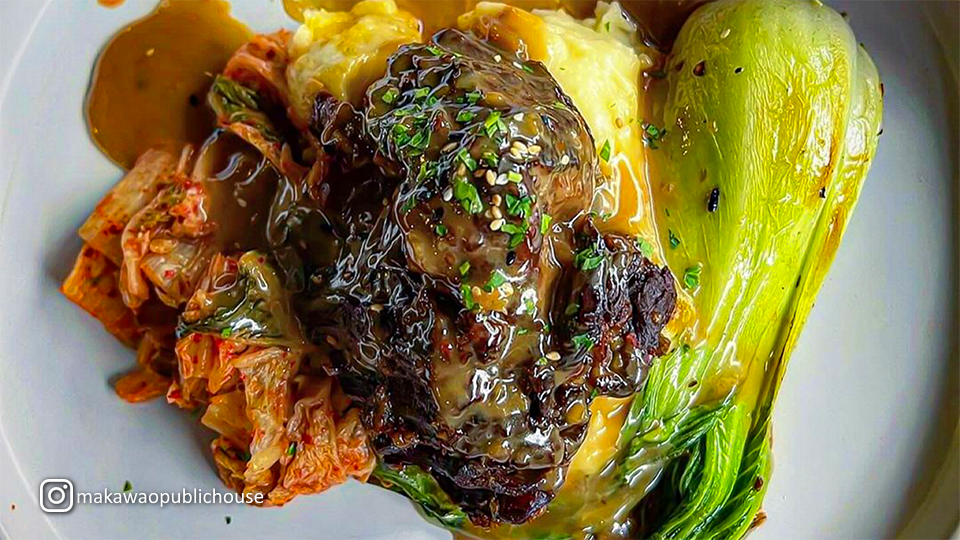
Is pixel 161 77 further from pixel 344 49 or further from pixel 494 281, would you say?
pixel 494 281

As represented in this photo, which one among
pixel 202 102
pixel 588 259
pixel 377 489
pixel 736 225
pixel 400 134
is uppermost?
pixel 400 134

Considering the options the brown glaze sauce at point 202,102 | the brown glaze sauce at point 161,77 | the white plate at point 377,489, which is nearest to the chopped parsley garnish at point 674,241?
the brown glaze sauce at point 202,102

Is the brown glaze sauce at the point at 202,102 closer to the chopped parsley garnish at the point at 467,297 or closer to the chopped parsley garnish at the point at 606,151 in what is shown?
the chopped parsley garnish at the point at 606,151

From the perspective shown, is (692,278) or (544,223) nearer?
(544,223)

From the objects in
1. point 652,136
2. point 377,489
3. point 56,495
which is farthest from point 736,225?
point 56,495

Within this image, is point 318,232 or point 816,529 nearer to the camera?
point 318,232

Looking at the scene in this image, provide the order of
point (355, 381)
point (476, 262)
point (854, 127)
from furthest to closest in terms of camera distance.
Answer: point (854, 127) → point (355, 381) → point (476, 262)

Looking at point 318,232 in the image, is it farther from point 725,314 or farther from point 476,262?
point 725,314

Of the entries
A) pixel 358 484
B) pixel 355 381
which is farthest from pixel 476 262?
pixel 358 484
